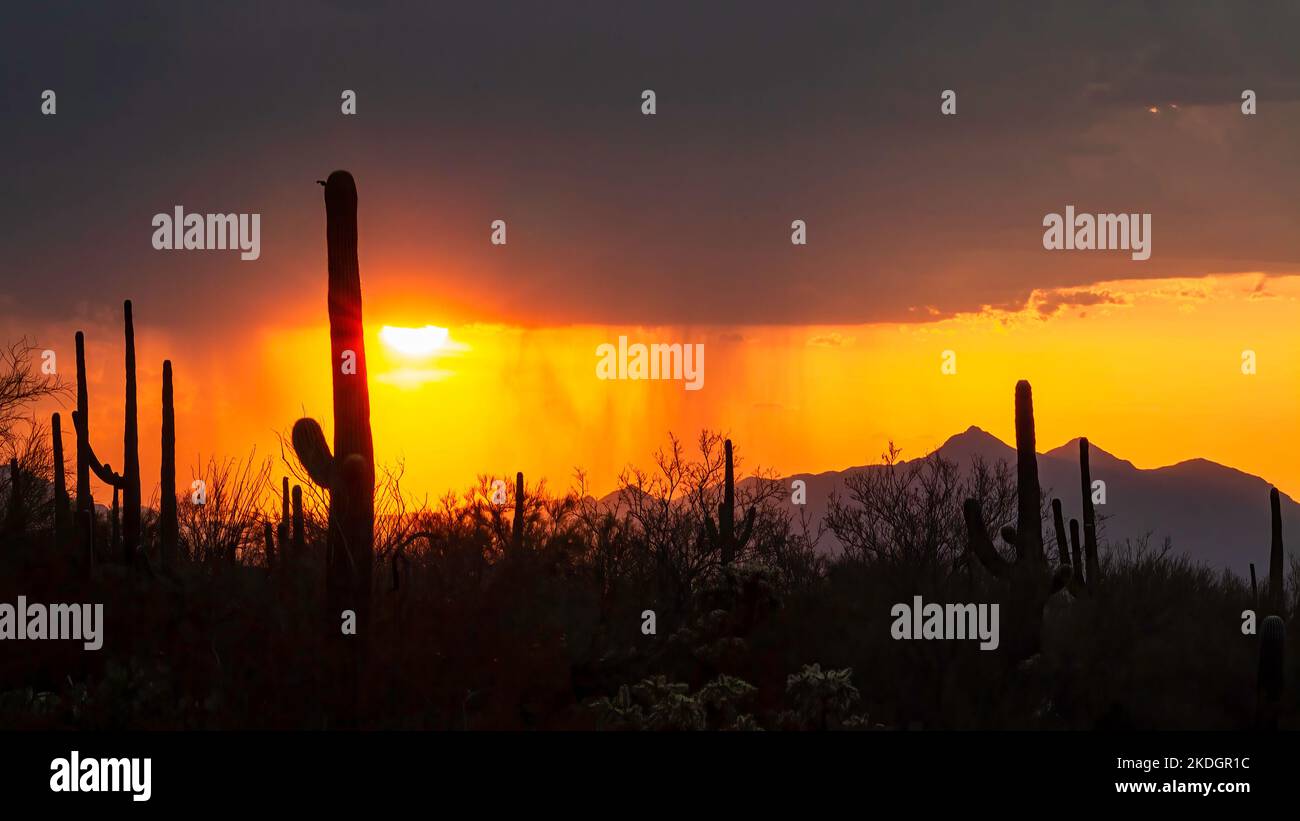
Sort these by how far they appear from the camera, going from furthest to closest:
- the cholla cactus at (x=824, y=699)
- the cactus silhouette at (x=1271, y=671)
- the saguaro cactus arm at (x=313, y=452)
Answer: the saguaro cactus arm at (x=313, y=452)
the cholla cactus at (x=824, y=699)
the cactus silhouette at (x=1271, y=671)

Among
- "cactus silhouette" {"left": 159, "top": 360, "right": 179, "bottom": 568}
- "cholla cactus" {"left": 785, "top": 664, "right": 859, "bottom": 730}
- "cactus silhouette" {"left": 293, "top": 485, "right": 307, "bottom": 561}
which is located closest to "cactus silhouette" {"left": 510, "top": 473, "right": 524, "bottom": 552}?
"cactus silhouette" {"left": 159, "top": 360, "right": 179, "bottom": 568}

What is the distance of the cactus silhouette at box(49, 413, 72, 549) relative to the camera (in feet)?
Answer: 90.0

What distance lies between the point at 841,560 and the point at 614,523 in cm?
575

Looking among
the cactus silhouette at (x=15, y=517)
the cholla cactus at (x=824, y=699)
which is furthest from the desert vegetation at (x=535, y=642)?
the cactus silhouette at (x=15, y=517)

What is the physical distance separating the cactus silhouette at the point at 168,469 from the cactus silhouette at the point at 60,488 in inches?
77.0

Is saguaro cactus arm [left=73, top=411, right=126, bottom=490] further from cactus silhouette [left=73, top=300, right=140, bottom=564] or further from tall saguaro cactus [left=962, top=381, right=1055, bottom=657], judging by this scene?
tall saguaro cactus [left=962, top=381, right=1055, bottom=657]

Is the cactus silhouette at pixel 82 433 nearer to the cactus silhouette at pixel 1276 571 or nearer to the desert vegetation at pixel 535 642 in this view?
the desert vegetation at pixel 535 642

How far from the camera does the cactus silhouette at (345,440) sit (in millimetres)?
15859

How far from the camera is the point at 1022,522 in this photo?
2173cm

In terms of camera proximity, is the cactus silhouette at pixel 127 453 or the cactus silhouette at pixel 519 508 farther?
the cactus silhouette at pixel 519 508

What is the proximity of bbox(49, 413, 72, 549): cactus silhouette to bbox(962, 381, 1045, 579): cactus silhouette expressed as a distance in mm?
17064
